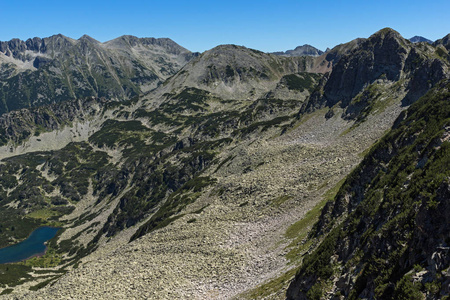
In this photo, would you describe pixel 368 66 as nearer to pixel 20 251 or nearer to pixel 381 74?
pixel 381 74

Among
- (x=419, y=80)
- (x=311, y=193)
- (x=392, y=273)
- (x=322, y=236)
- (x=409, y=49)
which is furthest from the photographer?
(x=409, y=49)

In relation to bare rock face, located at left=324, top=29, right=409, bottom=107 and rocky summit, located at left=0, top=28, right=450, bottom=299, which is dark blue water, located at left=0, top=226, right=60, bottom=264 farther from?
bare rock face, located at left=324, top=29, right=409, bottom=107

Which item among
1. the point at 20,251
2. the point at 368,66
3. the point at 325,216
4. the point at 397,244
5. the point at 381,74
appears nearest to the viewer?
the point at 397,244

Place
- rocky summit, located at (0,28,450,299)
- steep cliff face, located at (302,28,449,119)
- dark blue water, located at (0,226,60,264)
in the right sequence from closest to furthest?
rocky summit, located at (0,28,450,299), steep cliff face, located at (302,28,449,119), dark blue water, located at (0,226,60,264)

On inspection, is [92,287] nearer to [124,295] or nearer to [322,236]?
[124,295]

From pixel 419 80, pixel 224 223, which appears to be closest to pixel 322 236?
pixel 224 223

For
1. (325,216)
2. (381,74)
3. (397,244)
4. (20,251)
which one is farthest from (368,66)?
(20,251)

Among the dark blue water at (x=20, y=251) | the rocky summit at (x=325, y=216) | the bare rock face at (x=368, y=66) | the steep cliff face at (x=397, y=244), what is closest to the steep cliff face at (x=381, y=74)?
the bare rock face at (x=368, y=66)

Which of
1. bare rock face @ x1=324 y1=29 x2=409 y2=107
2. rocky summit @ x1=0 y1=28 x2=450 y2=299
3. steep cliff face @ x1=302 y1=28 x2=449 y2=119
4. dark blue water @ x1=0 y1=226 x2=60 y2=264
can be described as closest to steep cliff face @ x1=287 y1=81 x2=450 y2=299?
rocky summit @ x1=0 y1=28 x2=450 y2=299

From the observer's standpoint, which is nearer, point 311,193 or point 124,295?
point 124,295
